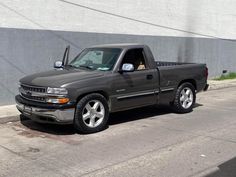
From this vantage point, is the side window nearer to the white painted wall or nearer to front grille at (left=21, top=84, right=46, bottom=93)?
front grille at (left=21, top=84, right=46, bottom=93)

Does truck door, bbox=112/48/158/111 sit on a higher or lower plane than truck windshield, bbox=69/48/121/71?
lower

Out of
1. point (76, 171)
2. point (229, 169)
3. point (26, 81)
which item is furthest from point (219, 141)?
point (26, 81)

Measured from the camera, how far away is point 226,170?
560cm

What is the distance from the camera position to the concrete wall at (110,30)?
10273 millimetres

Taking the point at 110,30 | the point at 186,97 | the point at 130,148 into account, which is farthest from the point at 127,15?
the point at 130,148

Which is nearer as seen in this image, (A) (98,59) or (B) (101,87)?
(B) (101,87)

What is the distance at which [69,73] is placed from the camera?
787 centimetres

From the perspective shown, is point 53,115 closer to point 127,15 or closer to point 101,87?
point 101,87

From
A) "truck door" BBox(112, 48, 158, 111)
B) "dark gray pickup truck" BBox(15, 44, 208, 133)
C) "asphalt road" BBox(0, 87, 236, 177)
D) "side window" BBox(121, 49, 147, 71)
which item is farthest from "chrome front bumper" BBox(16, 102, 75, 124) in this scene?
"side window" BBox(121, 49, 147, 71)

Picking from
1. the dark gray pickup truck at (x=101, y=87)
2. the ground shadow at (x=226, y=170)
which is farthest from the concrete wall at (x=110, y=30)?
the ground shadow at (x=226, y=170)

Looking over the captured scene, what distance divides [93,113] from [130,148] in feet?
4.42

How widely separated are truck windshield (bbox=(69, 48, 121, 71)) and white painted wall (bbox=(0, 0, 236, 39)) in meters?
2.40

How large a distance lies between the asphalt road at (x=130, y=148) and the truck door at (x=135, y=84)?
1.63 ft

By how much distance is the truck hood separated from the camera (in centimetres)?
736
